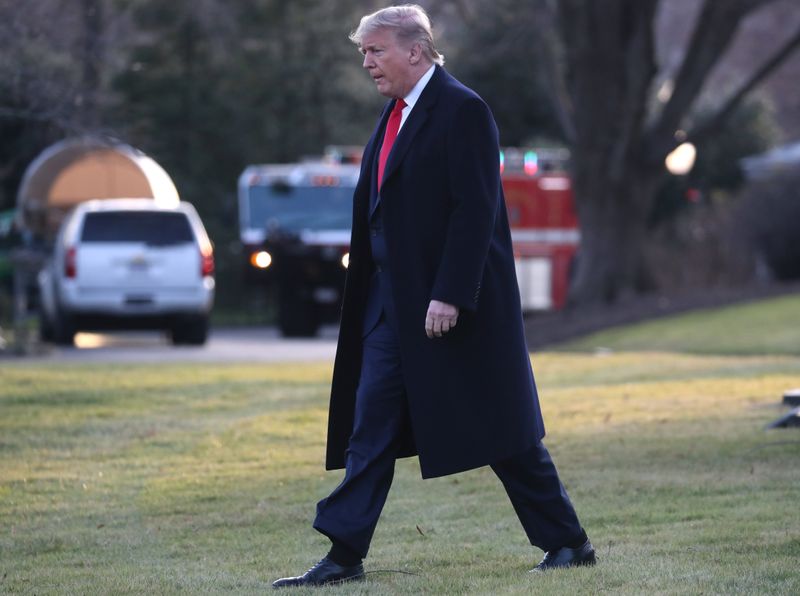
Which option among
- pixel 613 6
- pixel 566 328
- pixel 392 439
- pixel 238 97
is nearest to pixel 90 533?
pixel 392 439

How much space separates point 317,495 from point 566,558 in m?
2.35

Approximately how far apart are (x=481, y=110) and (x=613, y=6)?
17.6 m

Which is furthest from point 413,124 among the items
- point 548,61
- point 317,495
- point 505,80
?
point 505,80

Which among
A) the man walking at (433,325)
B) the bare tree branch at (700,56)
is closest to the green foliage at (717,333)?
the bare tree branch at (700,56)

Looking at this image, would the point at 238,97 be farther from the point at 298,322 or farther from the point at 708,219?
the point at 298,322

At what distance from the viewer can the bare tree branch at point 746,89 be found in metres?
22.3

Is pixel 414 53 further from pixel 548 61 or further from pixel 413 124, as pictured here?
pixel 548 61

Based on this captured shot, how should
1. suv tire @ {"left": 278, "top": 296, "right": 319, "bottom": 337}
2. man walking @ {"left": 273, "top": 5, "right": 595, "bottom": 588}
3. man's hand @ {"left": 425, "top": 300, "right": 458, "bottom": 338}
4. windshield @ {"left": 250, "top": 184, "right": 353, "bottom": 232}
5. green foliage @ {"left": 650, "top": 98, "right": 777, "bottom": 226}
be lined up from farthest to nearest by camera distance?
green foliage @ {"left": 650, "top": 98, "right": 777, "bottom": 226} < windshield @ {"left": 250, "top": 184, "right": 353, "bottom": 232} < suv tire @ {"left": 278, "top": 296, "right": 319, "bottom": 337} < man walking @ {"left": 273, "top": 5, "right": 595, "bottom": 588} < man's hand @ {"left": 425, "top": 300, "right": 458, "bottom": 338}

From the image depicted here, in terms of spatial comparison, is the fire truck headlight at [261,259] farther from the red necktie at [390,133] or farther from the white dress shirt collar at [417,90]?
the white dress shirt collar at [417,90]

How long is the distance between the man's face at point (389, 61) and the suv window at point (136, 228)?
1545 centimetres

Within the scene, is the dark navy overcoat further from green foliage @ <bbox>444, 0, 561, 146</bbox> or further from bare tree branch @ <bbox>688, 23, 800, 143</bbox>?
green foliage @ <bbox>444, 0, 561, 146</bbox>

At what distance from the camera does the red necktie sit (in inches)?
227

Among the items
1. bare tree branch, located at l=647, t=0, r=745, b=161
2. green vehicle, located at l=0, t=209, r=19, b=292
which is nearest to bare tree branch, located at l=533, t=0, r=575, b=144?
bare tree branch, located at l=647, t=0, r=745, b=161

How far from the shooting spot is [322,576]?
5.70 m
